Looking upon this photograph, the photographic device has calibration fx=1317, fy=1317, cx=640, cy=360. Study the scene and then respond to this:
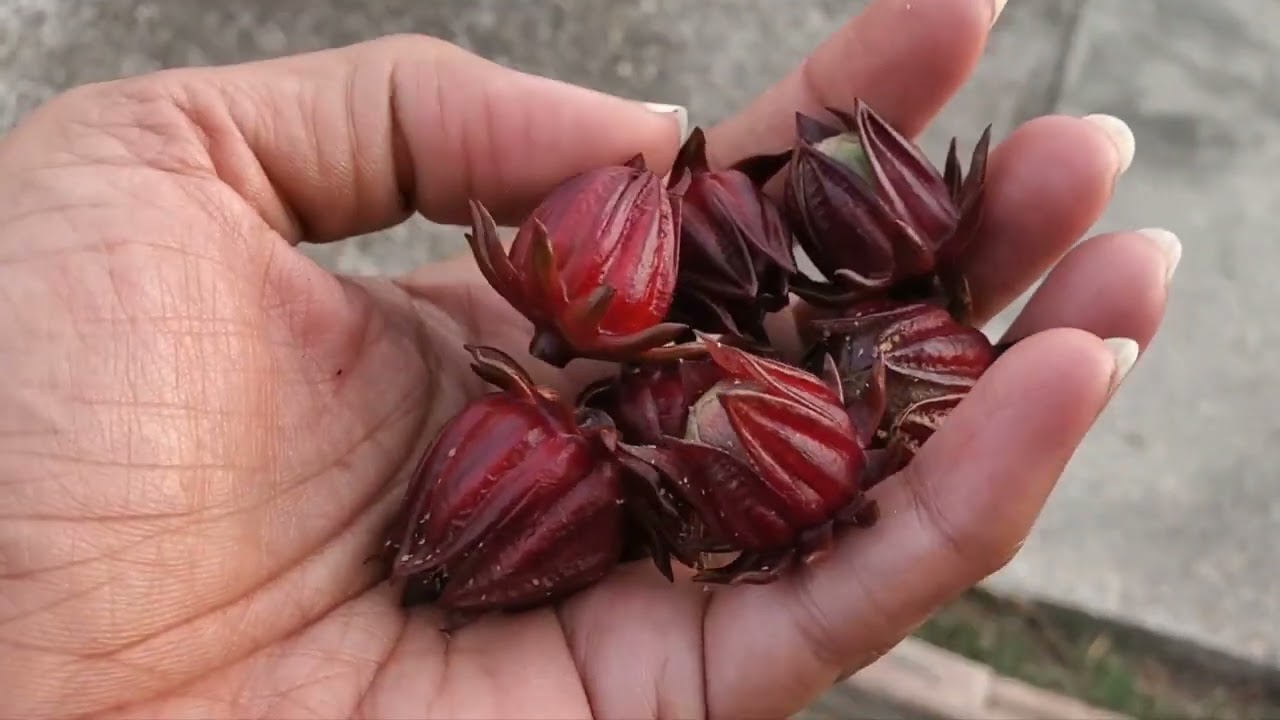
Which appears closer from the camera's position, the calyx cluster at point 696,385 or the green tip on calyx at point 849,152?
the calyx cluster at point 696,385

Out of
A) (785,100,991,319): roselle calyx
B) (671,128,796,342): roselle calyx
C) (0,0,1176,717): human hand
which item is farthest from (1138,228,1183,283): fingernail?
(671,128,796,342): roselle calyx

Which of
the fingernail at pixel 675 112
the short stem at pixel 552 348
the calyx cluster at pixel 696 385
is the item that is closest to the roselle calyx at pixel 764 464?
the calyx cluster at pixel 696 385

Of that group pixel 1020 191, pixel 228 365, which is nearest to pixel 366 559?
pixel 228 365

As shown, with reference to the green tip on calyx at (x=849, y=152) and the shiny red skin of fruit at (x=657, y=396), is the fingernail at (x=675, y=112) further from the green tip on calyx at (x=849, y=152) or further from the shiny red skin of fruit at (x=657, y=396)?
the shiny red skin of fruit at (x=657, y=396)

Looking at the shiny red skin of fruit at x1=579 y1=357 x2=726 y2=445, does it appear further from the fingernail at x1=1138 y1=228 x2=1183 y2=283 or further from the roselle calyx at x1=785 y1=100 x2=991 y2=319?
the fingernail at x1=1138 y1=228 x2=1183 y2=283

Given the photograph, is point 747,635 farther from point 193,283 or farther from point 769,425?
point 193,283

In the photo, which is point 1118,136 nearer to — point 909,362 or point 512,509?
point 909,362

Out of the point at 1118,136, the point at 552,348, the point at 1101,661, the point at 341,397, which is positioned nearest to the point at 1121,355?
the point at 1118,136
